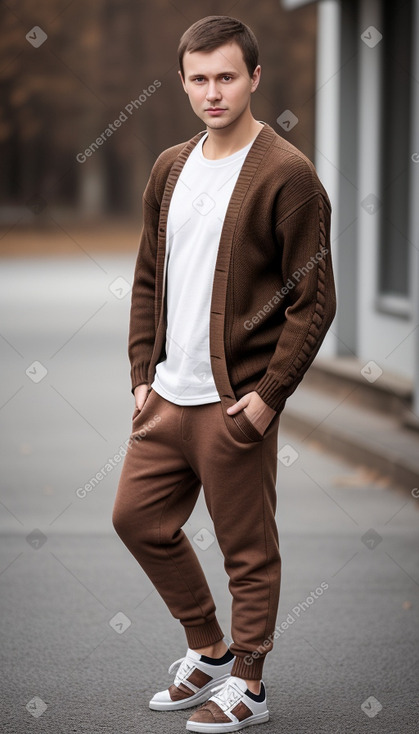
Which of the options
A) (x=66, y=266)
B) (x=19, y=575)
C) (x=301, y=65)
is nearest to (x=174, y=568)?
(x=19, y=575)

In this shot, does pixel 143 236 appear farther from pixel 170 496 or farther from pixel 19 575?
pixel 19 575

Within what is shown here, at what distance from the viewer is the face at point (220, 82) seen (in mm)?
3621

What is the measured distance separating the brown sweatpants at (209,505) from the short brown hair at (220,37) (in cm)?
106

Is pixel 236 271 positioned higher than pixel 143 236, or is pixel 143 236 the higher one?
pixel 143 236

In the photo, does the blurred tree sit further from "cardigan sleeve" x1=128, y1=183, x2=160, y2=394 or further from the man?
the man

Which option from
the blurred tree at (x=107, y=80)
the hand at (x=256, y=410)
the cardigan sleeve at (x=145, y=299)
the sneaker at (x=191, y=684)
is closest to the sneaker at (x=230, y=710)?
the sneaker at (x=191, y=684)

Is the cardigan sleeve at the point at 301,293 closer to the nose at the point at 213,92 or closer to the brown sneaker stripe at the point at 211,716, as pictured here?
the nose at the point at 213,92

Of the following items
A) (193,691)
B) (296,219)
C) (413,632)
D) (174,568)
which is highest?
(296,219)

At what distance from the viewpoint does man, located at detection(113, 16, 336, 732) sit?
3.65m

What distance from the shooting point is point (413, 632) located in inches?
195

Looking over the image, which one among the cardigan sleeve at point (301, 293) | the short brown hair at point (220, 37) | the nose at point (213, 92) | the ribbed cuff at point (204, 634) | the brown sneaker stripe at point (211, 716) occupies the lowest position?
the brown sneaker stripe at point (211, 716)

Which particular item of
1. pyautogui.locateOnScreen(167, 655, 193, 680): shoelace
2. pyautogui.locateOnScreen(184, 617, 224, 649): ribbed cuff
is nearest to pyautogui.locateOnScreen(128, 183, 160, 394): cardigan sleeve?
pyautogui.locateOnScreen(184, 617, 224, 649): ribbed cuff

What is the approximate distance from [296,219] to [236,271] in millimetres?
241

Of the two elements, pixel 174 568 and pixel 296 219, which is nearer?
pixel 296 219
